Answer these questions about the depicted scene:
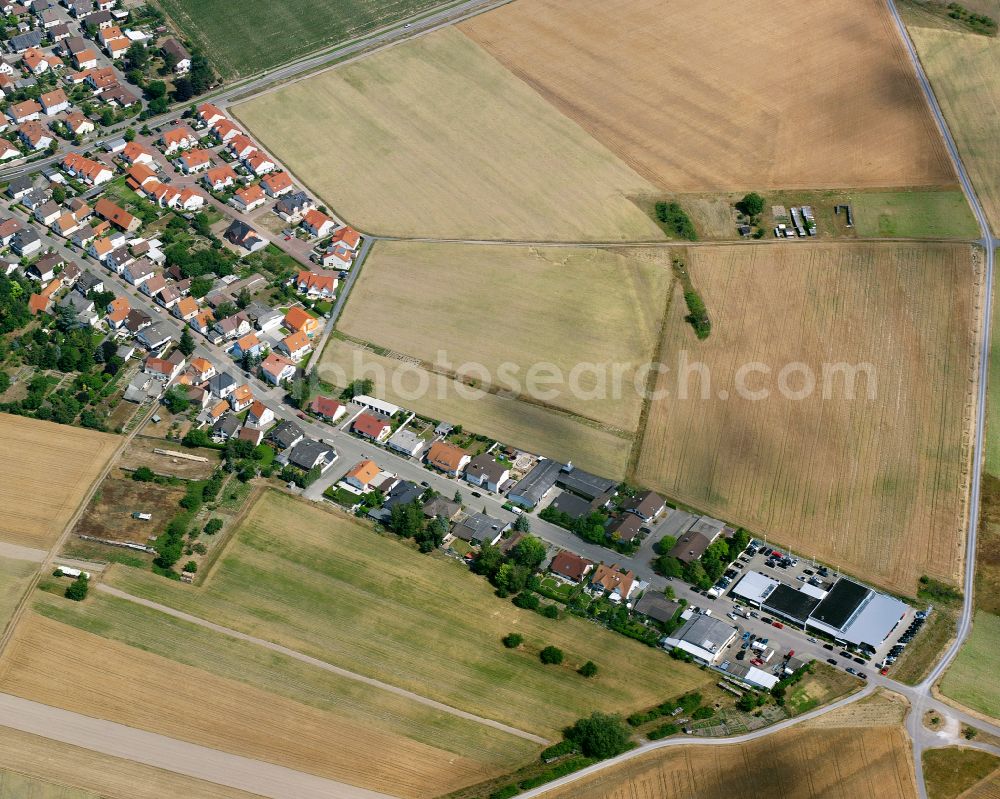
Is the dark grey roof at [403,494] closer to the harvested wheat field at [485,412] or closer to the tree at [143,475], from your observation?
the harvested wheat field at [485,412]

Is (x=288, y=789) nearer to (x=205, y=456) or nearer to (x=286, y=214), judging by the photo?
(x=205, y=456)

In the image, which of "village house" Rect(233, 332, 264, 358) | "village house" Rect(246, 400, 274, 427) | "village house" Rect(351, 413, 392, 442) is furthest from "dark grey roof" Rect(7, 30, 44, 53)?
"village house" Rect(351, 413, 392, 442)

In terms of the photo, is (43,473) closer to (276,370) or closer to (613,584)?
(276,370)

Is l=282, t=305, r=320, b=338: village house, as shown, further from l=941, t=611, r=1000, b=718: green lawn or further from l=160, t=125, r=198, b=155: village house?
l=941, t=611, r=1000, b=718: green lawn

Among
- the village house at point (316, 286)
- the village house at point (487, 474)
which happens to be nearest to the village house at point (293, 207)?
the village house at point (316, 286)

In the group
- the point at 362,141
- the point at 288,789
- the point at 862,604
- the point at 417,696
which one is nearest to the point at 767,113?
the point at 362,141

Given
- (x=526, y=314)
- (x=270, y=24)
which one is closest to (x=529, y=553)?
(x=526, y=314)
